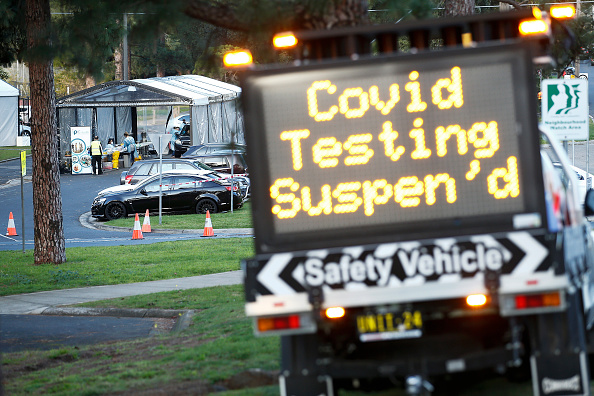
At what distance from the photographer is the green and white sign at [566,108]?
17.6 metres

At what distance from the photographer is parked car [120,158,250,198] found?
117 ft

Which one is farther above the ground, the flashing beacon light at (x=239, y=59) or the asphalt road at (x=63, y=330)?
the flashing beacon light at (x=239, y=59)

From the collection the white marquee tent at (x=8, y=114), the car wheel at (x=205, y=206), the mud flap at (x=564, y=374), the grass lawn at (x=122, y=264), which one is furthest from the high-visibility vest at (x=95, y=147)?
the mud flap at (x=564, y=374)

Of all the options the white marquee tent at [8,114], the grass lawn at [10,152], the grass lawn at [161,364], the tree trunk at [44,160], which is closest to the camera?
the grass lawn at [161,364]

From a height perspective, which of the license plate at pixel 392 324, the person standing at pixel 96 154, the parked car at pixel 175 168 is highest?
the person standing at pixel 96 154

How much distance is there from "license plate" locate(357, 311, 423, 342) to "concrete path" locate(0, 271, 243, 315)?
1049 cm

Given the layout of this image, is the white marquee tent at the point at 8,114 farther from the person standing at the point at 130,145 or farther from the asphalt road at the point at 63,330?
the asphalt road at the point at 63,330

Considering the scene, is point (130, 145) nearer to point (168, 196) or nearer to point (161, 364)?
point (168, 196)

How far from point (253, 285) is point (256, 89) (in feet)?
3.93

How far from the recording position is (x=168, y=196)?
33719 millimetres

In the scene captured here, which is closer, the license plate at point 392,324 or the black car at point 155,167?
the license plate at point 392,324

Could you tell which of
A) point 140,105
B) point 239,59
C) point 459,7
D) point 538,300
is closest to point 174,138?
point 140,105

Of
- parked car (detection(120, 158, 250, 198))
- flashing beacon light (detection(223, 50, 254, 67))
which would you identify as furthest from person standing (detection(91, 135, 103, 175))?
flashing beacon light (detection(223, 50, 254, 67))

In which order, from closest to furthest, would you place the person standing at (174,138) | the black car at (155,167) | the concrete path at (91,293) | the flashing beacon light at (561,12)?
the flashing beacon light at (561,12), the concrete path at (91,293), the black car at (155,167), the person standing at (174,138)
